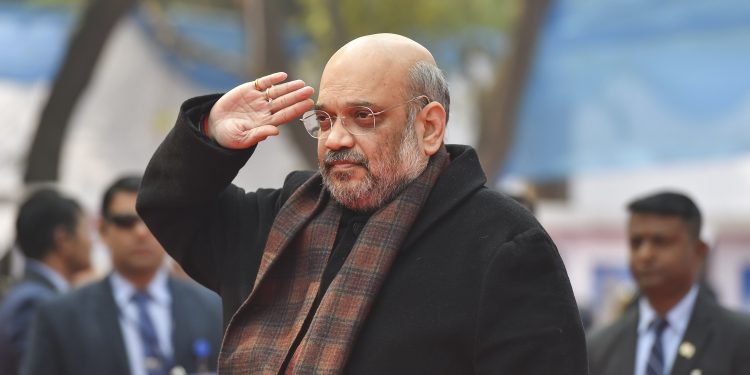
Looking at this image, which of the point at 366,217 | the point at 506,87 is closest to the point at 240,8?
the point at 506,87

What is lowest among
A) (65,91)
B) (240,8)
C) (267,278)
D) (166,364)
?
(166,364)

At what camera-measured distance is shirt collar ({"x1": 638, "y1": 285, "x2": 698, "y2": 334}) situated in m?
5.97

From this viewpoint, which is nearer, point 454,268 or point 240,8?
point 454,268

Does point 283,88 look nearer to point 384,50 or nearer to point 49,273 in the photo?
point 384,50

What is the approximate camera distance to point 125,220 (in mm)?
6672

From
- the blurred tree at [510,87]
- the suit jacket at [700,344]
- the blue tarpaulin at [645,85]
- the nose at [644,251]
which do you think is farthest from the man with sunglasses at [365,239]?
the blurred tree at [510,87]

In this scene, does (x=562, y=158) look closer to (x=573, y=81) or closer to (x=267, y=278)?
(x=573, y=81)

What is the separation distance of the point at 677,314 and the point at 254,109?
9.87 feet

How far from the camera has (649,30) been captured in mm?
11258

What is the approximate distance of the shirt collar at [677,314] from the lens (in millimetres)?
5971

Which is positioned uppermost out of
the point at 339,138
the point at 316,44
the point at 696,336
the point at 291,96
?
the point at 316,44

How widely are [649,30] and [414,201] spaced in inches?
321

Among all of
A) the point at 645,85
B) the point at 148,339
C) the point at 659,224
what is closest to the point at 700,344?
the point at 659,224

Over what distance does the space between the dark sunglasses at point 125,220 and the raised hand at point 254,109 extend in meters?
3.09
